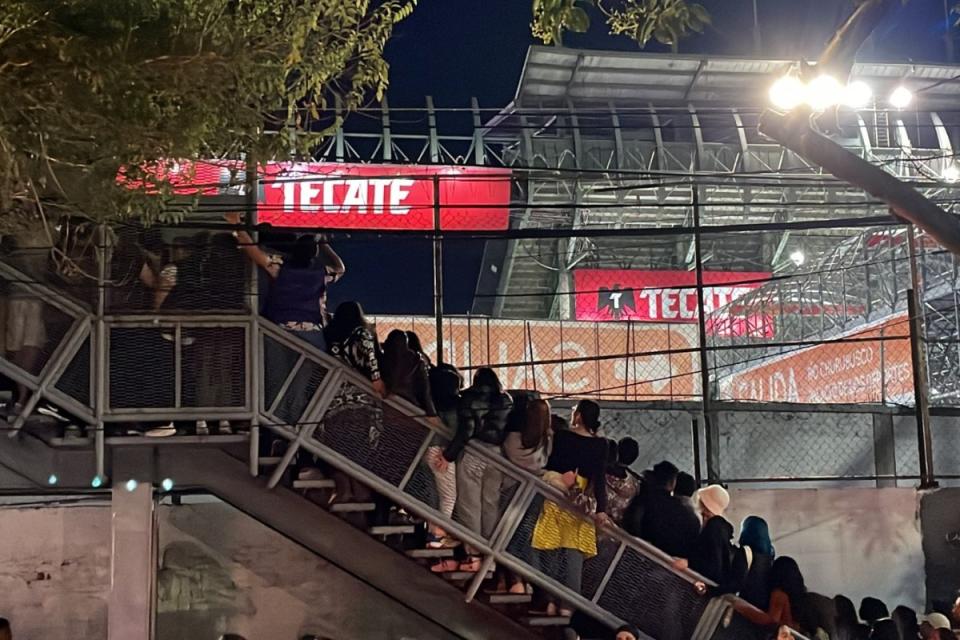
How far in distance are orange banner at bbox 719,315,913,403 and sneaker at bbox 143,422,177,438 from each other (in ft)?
33.1

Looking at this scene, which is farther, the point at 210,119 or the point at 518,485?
the point at 518,485

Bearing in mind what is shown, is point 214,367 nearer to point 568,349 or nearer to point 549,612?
point 549,612

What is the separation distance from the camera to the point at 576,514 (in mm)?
9086

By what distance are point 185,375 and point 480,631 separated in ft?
10.6

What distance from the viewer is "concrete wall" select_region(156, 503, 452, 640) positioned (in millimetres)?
10344

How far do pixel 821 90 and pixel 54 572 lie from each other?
7.71 metres

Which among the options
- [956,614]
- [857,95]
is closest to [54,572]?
[956,614]

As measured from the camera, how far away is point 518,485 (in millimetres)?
9031

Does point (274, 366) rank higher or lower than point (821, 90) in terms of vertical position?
lower

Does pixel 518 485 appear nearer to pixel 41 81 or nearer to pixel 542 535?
pixel 542 535

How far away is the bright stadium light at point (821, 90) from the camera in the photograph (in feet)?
18.2

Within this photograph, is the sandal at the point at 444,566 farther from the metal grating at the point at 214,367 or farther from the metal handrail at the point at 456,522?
the metal grating at the point at 214,367

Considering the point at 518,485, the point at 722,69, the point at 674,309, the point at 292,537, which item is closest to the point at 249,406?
the point at 292,537

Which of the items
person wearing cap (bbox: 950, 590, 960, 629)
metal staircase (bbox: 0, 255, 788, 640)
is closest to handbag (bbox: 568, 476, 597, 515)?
metal staircase (bbox: 0, 255, 788, 640)
